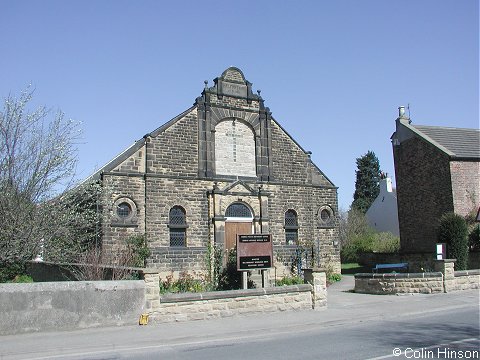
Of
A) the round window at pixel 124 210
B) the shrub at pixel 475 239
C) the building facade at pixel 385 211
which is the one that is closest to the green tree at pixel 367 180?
the building facade at pixel 385 211

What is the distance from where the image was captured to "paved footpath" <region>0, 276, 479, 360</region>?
9562 mm

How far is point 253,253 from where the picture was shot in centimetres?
1535

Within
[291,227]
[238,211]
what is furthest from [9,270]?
[291,227]

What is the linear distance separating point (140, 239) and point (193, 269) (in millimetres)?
2794

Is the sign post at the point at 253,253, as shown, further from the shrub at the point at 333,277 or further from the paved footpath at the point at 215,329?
the shrub at the point at 333,277

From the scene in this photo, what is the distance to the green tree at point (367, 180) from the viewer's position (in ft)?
188

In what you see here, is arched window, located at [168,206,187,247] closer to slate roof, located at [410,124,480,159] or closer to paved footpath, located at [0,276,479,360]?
paved footpath, located at [0,276,479,360]

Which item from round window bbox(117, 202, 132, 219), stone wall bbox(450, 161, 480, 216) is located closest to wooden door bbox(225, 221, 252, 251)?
round window bbox(117, 202, 132, 219)

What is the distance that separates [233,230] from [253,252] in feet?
23.4

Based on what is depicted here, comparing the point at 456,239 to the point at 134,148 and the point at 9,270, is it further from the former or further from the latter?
the point at 9,270

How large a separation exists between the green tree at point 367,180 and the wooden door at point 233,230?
36.0m

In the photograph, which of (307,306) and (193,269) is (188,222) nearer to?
(193,269)

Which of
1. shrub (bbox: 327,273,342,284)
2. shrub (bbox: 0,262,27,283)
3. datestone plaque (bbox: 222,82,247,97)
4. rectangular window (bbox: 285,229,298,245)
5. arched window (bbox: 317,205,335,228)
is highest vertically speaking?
datestone plaque (bbox: 222,82,247,97)

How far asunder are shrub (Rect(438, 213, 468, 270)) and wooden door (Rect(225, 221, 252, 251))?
8819 millimetres
